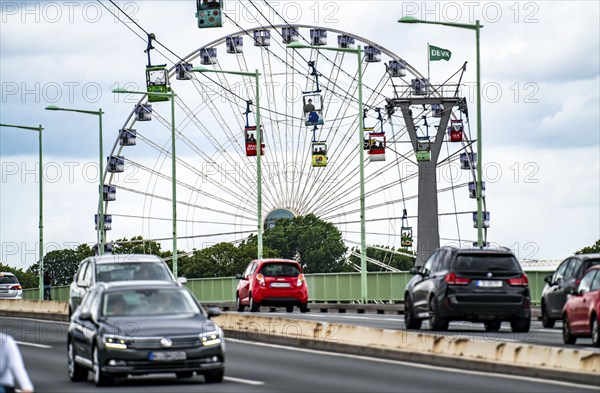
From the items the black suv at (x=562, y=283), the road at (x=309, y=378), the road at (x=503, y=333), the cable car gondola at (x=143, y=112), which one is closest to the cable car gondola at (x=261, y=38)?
the cable car gondola at (x=143, y=112)

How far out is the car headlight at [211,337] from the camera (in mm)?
20156

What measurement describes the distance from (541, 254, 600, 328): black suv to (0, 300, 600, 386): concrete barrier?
5404mm

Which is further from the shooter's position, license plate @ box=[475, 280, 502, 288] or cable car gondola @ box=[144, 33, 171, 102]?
cable car gondola @ box=[144, 33, 171, 102]

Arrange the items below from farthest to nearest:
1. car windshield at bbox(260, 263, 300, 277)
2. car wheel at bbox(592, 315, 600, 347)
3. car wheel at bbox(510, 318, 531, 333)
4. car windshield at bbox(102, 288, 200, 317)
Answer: car windshield at bbox(260, 263, 300, 277), car wheel at bbox(510, 318, 531, 333), car wheel at bbox(592, 315, 600, 347), car windshield at bbox(102, 288, 200, 317)

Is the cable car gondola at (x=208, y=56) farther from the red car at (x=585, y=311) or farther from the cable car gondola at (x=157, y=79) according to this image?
the red car at (x=585, y=311)

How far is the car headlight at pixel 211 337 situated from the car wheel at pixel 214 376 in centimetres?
48

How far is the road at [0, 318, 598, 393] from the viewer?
19625mm

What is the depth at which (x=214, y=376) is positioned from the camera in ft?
67.9

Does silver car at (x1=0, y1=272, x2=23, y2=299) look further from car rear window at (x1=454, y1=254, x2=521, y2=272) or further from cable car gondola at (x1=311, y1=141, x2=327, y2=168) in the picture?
car rear window at (x1=454, y1=254, x2=521, y2=272)

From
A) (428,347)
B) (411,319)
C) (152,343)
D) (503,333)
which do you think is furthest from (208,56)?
(152,343)

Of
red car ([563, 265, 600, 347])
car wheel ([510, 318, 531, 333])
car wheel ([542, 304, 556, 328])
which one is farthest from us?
car wheel ([542, 304, 556, 328])

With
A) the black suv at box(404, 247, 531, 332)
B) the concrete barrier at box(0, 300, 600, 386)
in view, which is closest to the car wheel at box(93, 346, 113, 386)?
the concrete barrier at box(0, 300, 600, 386)

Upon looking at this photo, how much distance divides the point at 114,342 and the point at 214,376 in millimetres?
1505

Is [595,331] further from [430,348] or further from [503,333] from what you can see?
[503,333]
